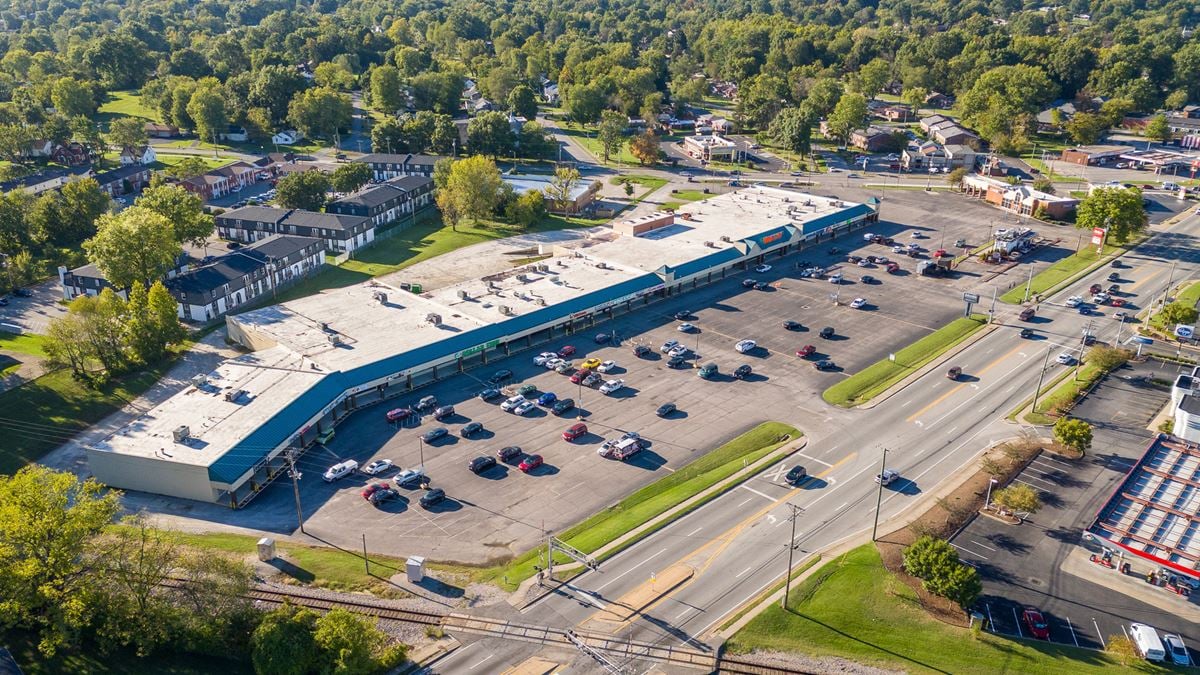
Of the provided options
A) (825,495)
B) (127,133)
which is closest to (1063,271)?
(825,495)

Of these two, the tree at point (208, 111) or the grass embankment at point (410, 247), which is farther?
the tree at point (208, 111)

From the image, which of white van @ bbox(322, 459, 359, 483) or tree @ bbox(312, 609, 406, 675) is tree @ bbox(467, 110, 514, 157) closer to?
white van @ bbox(322, 459, 359, 483)

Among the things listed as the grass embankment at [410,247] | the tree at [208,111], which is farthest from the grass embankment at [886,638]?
the tree at [208,111]

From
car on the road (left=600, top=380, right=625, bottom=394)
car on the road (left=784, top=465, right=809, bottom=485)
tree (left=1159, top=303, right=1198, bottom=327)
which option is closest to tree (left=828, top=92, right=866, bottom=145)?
tree (left=1159, top=303, right=1198, bottom=327)

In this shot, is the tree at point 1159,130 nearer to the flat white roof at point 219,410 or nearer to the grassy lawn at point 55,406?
the flat white roof at point 219,410

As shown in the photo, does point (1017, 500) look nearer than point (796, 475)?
Yes

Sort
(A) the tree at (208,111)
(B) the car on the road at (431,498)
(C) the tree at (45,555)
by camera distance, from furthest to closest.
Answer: (A) the tree at (208,111) < (B) the car on the road at (431,498) < (C) the tree at (45,555)

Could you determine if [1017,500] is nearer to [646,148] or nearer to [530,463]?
[530,463]

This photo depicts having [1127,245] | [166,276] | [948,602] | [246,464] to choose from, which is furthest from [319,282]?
[1127,245]
